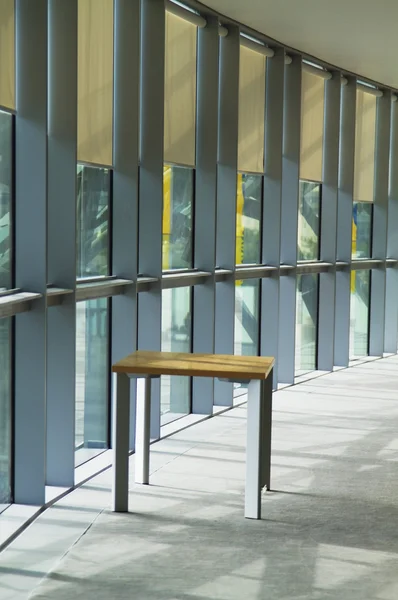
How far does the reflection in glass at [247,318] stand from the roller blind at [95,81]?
3613mm

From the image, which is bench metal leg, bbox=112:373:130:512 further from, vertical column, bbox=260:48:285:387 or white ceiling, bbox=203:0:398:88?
vertical column, bbox=260:48:285:387

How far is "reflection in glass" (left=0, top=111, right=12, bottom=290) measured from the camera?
5.64m

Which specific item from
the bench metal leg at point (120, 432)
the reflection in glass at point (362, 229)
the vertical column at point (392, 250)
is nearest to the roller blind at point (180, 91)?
the bench metal leg at point (120, 432)

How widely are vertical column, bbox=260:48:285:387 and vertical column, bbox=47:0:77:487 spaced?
4.71 meters

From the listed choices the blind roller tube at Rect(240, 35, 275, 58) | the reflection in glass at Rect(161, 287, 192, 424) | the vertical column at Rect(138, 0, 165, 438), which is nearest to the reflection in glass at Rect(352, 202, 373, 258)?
the blind roller tube at Rect(240, 35, 275, 58)

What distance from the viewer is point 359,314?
13.8 meters

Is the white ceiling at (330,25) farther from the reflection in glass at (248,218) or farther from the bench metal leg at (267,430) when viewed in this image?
the bench metal leg at (267,430)

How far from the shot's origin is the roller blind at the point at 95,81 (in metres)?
6.77

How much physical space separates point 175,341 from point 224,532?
11.8ft

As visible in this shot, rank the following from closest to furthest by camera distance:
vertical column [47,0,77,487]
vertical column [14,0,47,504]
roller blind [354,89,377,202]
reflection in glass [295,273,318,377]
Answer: vertical column [14,0,47,504] → vertical column [47,0,77,487] → reflection in glass [295,273,318,377] → roller blind [354,89,377,202]

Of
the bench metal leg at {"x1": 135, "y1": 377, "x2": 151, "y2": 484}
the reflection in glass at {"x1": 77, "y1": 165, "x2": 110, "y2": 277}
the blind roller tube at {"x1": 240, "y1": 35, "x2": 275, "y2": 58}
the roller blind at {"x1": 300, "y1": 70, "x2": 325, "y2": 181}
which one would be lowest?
the bench metal leg at {"x1": 135, "y1": 377, "x2": 151, "y2": 484}

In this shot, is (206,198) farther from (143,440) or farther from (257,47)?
(143,440)

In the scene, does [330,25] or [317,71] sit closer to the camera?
[330,25]

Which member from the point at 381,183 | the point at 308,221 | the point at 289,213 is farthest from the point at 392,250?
the point at 289,213
